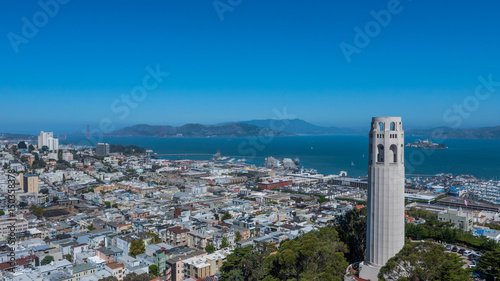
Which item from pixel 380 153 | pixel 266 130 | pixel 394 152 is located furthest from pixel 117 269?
pixel 266 130

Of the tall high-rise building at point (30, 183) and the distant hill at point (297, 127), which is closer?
the tall high-rise building at point (30, 183)

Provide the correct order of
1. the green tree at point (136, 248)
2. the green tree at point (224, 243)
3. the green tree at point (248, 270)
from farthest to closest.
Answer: the green tree at point (224, 243) → the green tree at point (136, 248) → the green tree at point (248, 270)

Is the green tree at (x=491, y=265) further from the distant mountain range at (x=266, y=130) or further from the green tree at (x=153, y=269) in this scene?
the distant mountain range at (x=266, y=130)

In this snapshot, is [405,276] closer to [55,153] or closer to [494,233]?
[494,233]

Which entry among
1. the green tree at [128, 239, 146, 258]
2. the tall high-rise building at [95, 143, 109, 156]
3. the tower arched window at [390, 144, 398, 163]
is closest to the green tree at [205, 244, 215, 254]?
the green tree at [128, 239, 146, 258]

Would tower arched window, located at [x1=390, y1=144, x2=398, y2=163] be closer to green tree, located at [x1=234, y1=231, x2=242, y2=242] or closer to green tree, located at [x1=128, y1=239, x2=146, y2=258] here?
green tree, located at [x1=234, y1=231, x2=242, y2=242]

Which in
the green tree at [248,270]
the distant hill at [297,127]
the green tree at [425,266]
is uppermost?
the distant hill at [297,127]

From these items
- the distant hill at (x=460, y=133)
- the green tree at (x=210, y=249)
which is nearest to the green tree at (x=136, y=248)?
the green tree at (x=210, y=249)
